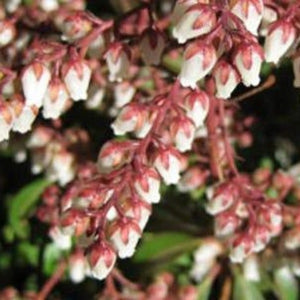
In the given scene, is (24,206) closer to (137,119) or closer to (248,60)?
(137,119)

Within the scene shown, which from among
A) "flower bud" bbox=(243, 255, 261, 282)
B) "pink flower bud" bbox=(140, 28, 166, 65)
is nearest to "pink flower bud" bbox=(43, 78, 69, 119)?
"pink flower bud" bbox=(140, 28, 166, 65)

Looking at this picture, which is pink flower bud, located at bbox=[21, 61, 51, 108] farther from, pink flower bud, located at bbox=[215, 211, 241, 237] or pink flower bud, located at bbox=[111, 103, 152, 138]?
pink flower bud, located at bbox=[215, 211, 241, 237]

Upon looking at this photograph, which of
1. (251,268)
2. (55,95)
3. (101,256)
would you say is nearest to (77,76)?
(55,95)

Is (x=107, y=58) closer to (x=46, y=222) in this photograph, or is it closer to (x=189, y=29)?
(x=189, y=29)

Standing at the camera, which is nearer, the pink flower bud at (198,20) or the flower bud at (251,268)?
the pink flower bud at (198,20)

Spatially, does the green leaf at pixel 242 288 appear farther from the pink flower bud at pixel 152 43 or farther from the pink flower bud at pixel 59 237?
the pink flower bud at pixel 152 43

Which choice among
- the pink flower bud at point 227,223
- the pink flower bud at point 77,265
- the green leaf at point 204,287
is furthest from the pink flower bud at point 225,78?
the green leaf at point 204,287

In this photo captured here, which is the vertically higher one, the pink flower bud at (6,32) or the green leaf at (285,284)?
the pink flower bud at (6,32)
